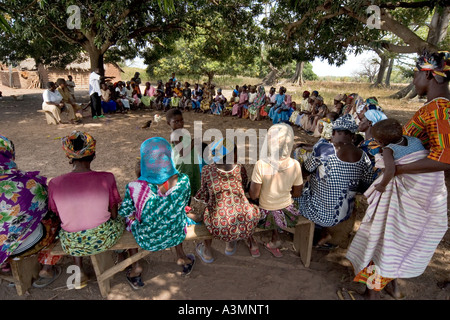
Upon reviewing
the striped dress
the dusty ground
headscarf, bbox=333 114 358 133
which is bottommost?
the dusty ground

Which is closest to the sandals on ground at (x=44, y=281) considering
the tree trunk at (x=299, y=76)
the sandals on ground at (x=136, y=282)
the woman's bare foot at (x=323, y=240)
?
the sandals on ground at (x=136, y=282)

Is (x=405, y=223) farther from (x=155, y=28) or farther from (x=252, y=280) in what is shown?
(x=155, y=28)

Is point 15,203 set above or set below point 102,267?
above

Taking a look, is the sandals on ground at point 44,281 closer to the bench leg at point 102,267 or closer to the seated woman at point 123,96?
the bench leg at point 102,267

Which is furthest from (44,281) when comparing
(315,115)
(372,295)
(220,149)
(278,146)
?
(315,115)

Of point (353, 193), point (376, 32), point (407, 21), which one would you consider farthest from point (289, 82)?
point (353, 193)

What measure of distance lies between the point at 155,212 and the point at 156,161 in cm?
44

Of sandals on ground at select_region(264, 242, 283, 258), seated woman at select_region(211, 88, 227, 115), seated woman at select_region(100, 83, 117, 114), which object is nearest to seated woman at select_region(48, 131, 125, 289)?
sandals on ground at select_region(264, 242, 283, 258)

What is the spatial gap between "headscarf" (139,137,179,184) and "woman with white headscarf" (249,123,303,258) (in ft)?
2.62

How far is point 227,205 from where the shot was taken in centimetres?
236

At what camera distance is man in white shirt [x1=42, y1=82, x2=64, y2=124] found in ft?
26.5

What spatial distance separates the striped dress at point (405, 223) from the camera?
1.97m

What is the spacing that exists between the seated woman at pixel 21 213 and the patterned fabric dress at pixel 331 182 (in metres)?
2.47

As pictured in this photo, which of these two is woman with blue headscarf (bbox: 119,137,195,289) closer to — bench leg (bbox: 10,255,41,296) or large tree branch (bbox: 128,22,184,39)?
bench leg (bbox: 10,255,41,296)
